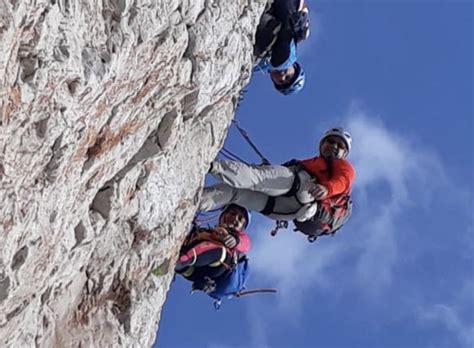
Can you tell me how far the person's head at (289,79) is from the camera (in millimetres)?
12538

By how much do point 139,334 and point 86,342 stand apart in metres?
1.17

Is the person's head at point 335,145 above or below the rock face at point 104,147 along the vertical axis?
above

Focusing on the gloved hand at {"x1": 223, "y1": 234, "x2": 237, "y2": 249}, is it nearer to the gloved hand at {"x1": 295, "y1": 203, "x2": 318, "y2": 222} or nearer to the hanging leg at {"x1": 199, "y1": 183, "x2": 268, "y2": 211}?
the hanging leg at {"x1": 199, "y1": 183, "x2": 268, "y2": 211}

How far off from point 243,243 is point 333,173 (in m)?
1.76

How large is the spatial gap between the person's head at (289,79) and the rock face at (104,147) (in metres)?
1.95

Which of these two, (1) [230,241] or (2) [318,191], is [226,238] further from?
(2) [318,191]

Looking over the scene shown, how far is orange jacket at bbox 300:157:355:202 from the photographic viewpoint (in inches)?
448

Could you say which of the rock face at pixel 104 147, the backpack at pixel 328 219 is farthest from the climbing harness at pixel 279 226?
the rock face at pixel 104 147

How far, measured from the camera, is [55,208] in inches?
276

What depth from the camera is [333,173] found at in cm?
1154

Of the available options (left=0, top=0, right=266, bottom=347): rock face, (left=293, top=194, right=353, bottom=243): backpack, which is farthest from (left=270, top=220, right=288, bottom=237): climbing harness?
(left=0, top=0, right=266, bottom=347): rock face

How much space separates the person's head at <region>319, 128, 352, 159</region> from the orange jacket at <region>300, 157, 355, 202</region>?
1.39 feet

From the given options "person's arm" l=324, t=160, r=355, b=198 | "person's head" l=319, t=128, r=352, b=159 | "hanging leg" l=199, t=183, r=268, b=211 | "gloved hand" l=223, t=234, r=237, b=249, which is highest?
"person's head" l=319, t=128, r=352, b=159

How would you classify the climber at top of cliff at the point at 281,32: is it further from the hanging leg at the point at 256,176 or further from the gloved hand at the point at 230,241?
the gloved hand at the point at 230,241
